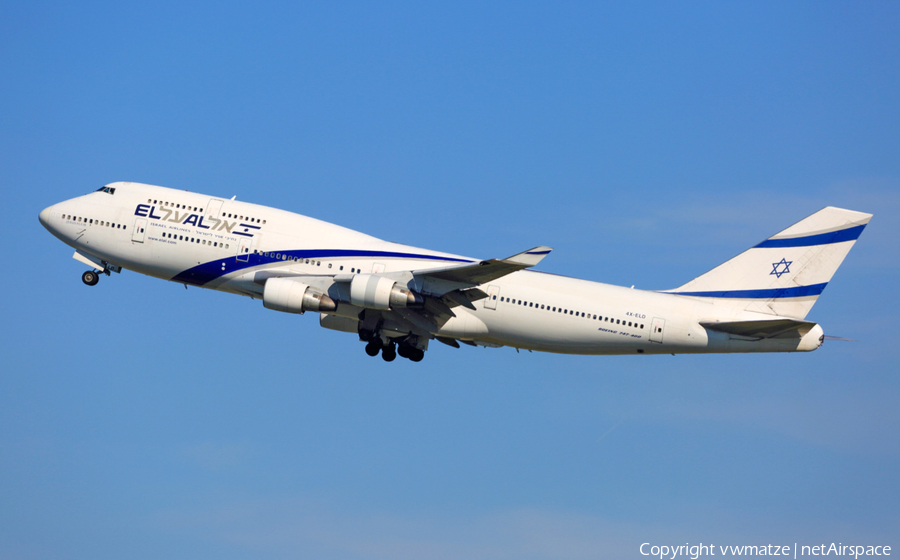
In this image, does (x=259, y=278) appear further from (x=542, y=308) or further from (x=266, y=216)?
(x=542, y=308)

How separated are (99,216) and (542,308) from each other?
18322 millimetres

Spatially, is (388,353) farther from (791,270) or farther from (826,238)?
(826,238)

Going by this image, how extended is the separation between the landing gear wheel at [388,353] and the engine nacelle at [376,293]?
4.29 m

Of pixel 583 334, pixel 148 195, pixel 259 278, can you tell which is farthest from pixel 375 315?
pixel 148 195

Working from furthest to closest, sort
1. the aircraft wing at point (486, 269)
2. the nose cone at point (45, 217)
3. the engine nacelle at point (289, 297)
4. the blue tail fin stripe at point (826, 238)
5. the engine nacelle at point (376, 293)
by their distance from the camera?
the nose cone at point (45, 217), the blue tail fin stripe at point (826, 238), the engine nacelle at point (289, 297), the engine nacelle at point (376, 293), the aircraft wing at point (486, 269)

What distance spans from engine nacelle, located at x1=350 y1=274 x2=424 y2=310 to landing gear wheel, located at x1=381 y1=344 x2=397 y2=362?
4294 millimetres

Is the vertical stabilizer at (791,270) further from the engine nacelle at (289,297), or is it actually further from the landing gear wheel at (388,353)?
the engine nacelle at (289,297)

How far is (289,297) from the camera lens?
115 feet

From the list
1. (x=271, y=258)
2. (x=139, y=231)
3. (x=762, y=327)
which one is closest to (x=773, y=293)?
(x=762, y=327)

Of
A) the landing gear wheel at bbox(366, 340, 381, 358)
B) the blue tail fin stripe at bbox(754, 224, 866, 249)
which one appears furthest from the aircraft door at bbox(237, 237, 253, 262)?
the blue tail fin stripe at bbox(754, 224, 866, 249)

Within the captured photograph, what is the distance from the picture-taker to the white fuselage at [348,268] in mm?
35688

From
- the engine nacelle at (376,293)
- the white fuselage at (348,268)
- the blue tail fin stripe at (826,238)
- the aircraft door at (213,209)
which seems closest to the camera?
the engine nacelle at (376,293)

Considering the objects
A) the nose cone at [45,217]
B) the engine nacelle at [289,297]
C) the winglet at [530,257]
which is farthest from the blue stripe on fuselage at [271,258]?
the nose cone at [45,217]

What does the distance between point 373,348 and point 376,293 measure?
4577 mm
